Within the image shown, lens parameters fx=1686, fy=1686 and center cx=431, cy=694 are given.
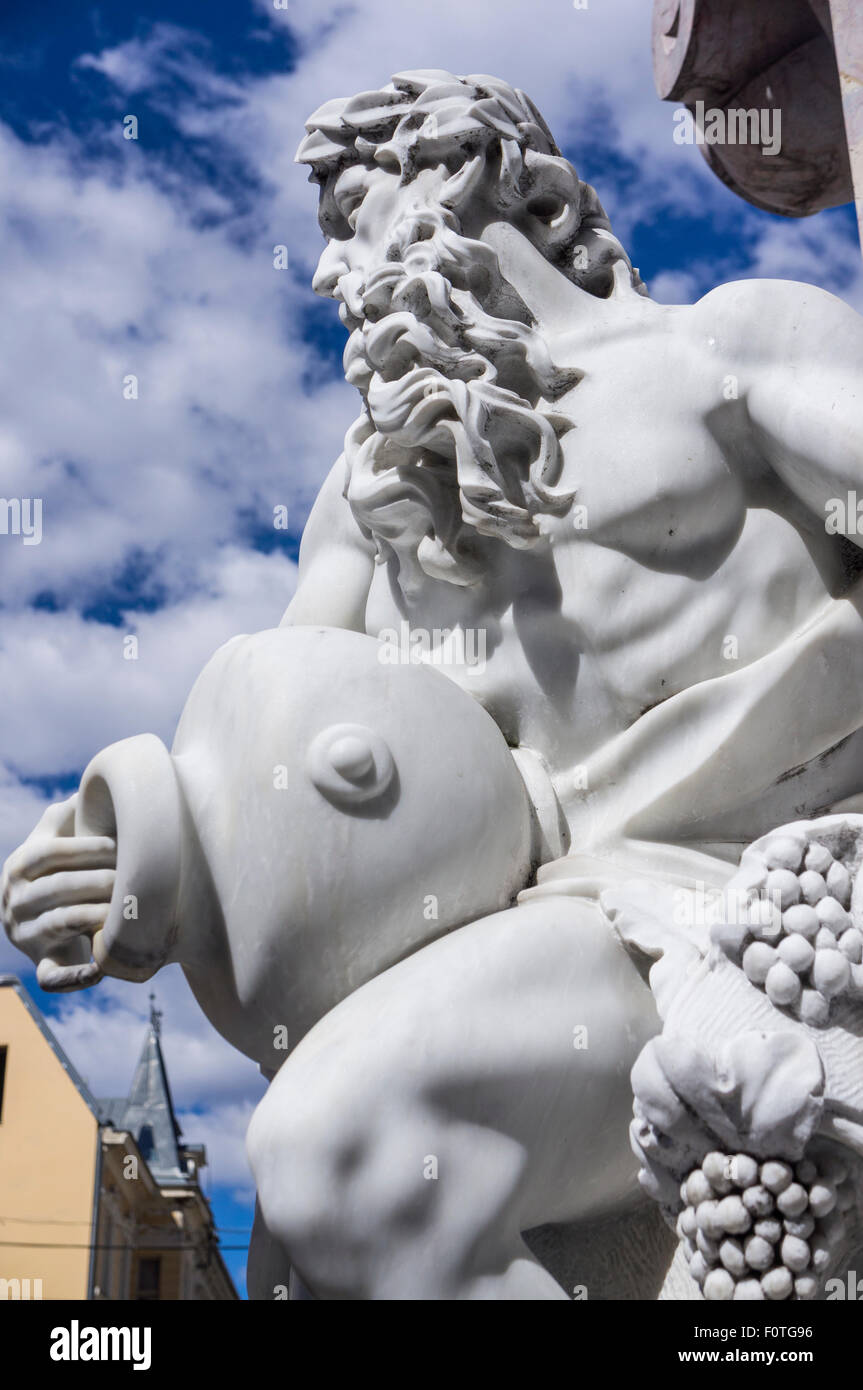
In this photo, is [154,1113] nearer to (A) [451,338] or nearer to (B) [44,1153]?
(B) [44,1153]

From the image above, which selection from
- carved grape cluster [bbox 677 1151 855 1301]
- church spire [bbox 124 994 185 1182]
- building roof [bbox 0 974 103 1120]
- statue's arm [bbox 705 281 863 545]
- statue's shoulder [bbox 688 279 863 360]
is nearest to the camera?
carved grape cluster [bbox 677 1151 855 1301]

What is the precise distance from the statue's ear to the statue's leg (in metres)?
0.32

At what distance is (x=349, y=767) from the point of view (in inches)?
124

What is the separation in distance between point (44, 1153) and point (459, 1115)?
1859 centimetres

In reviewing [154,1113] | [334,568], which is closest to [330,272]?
[334,568]

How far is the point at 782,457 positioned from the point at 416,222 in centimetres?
93

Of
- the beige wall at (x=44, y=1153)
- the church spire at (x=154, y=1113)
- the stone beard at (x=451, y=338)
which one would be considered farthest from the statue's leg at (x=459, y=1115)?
the church spire at (x=154, y=1113)

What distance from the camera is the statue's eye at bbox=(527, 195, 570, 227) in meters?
3.80

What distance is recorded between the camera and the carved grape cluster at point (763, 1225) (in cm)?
270

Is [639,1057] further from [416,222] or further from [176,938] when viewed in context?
[416,222]

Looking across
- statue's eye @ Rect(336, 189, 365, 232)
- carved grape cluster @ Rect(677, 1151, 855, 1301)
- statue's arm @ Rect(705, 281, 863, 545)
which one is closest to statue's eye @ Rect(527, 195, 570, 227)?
statue's eye @ Rect(336, 189, 365, 232)

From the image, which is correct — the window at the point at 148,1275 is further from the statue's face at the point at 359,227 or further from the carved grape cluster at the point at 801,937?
the carved grape cluster at the point at 801,937

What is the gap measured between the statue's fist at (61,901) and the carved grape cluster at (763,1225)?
1.30 meters

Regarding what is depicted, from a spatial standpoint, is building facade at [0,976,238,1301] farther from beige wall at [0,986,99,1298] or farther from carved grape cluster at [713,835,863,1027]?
carved grape cluster at [713,835,863,1027]
